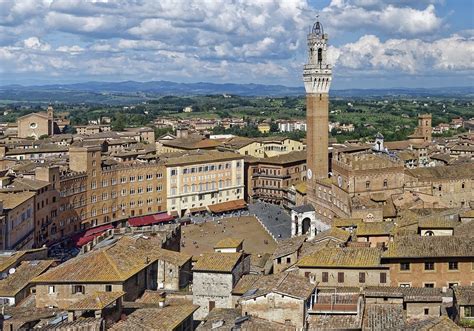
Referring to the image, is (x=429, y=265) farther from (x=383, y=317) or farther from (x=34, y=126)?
(x=34, y=126)

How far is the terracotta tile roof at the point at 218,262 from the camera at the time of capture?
94.1 ft

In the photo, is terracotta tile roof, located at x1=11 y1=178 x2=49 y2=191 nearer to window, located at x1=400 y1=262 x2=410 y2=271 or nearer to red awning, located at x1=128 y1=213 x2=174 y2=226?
red awning, located at x1=128 y1=213 x2=174 y2=226

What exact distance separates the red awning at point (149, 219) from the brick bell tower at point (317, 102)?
1999cm

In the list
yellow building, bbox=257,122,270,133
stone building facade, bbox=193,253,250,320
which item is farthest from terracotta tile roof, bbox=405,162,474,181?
yellow building, bbox=257,122,270,133

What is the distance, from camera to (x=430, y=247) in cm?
2964

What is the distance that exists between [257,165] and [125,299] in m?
69.5

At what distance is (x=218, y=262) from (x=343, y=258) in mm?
5697

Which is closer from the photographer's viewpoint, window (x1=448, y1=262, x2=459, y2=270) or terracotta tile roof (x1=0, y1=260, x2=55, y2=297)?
window (x1=448, y1=262, x2=459, y2=270)

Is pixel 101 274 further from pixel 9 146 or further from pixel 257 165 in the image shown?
pixel 9 146

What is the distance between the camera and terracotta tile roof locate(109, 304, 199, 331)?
21109 mm

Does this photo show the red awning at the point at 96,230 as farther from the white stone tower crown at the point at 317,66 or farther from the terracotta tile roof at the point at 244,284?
the terracotta tile roof at the point at 244,284

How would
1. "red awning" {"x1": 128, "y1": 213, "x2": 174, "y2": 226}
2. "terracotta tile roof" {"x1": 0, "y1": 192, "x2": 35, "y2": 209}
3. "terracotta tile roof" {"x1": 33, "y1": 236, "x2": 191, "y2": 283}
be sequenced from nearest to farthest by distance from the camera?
"terracotta tile roof" {"x1": 33, "y1": 236, "x2": 191, "y2": 283} → "terracotta tile roof" {"x1": 0, "y1": 192, "x2": 35, "y2": 209} → "red awning" {"x1": 128, "y1": 213, "x2": 174, "y2": 226}

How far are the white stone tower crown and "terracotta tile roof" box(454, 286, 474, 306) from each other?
50.4 metres

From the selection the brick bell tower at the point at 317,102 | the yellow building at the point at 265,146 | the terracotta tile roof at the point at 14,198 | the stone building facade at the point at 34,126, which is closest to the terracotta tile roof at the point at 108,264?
the terracotta tile roof at the point at 14,198
